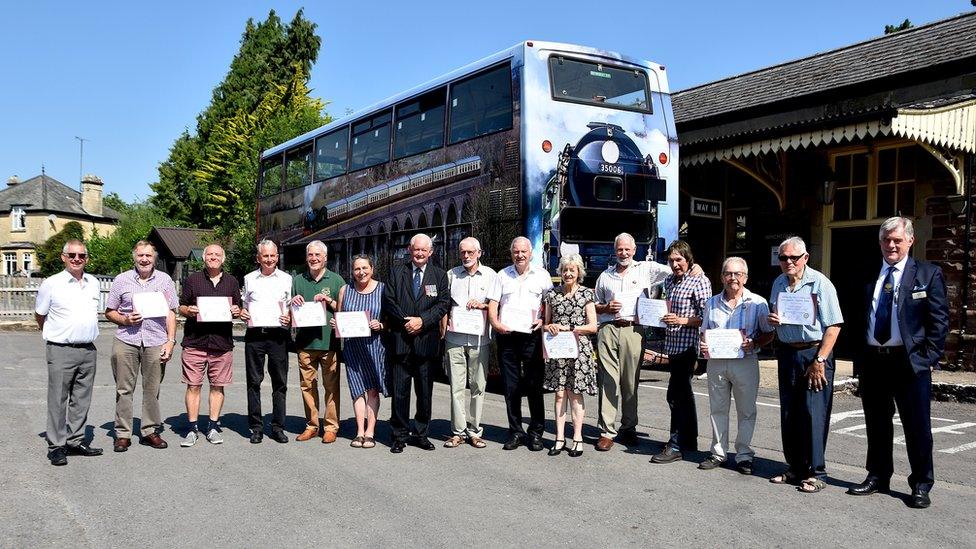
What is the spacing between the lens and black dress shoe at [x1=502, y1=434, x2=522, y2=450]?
692 centimetres

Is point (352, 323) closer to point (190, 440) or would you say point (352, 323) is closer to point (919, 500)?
point (190, 440)

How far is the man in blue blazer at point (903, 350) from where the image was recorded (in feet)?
17.2

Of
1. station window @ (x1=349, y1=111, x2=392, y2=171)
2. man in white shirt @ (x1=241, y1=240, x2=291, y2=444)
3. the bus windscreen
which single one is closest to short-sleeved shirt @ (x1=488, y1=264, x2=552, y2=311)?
man in white shirt @ (x1=241, y1=240, x2=291, y2=444)

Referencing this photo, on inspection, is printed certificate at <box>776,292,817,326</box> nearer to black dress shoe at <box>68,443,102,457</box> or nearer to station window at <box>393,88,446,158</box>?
black dress shoe at <box>68,443,102,457</box>

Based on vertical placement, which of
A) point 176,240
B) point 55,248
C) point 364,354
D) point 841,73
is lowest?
point 364,354

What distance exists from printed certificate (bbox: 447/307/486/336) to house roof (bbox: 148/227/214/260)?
120ft

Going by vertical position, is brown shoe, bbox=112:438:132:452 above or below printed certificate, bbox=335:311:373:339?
below

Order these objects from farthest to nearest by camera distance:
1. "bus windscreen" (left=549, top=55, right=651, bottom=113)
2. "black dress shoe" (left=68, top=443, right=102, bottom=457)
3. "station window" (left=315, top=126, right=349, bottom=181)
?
1. "station window" (left=315, top=126, right=349, bottom=181)
2. "bus windscreen" (left=549, top=55, right=651, bottom=113)
3. "black dress shoe" (left=68, top=443, right=102, bottom=457)

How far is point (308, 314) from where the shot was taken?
7074 mm

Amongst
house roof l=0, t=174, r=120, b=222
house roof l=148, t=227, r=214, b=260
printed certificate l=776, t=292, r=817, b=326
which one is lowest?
printed certificate l=776, t=292, r=817, b=326

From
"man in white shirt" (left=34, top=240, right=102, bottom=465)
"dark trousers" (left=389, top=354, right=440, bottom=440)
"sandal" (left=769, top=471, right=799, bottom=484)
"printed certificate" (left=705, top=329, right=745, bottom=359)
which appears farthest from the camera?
"dark trousers" (left=389, top=354, right=440, bottom=440)

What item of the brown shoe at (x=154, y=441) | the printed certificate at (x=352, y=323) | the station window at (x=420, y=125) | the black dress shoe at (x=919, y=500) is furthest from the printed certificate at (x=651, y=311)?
the station window at (x=420, y=125)

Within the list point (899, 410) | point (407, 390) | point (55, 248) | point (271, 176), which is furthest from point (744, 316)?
point (55, 248)

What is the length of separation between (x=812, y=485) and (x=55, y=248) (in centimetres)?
6427
